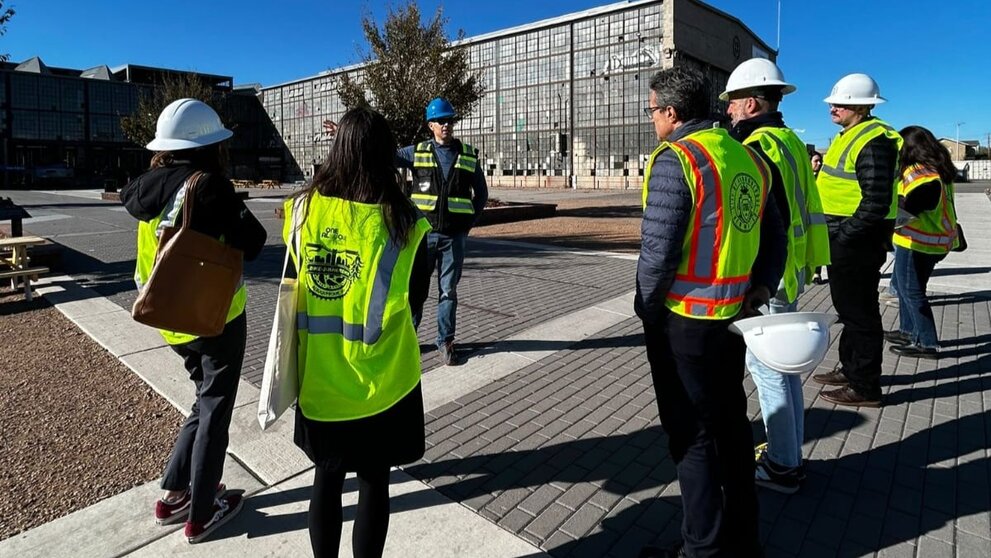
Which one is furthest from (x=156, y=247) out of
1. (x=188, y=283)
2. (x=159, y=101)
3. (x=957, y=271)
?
(x=159, y=101)

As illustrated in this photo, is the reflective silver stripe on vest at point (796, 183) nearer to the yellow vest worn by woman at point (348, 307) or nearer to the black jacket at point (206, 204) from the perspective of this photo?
the yellow vest worn by woman at point (348, 307)

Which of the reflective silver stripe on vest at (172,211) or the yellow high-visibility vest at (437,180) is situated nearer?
the reflective silver stripe on vest at (172,211)

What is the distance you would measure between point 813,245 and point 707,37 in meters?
55.3

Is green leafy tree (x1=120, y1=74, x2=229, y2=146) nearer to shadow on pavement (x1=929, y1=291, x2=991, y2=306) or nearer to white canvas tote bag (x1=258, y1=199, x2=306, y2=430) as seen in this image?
shadow on pavement (x1=929, y1=291, x2=991, y2=306)

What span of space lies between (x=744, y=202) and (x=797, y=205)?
2.21ft

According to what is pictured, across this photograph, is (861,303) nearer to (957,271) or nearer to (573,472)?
(573,472)

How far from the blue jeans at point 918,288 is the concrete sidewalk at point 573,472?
12.2 inches

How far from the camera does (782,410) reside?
9.57ft

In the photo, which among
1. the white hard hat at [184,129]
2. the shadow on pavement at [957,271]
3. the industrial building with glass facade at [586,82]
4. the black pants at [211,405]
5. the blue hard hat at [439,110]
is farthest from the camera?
the industrial building with glass facade at [586,82]

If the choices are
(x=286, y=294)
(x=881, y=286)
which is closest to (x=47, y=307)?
(x=286, y=294)

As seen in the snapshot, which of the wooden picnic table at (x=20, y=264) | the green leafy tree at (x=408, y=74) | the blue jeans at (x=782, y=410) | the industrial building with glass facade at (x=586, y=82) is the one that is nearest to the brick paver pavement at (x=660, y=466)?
the blue jeans at (x=782, y=410)

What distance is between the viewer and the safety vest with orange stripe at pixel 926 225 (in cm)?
505

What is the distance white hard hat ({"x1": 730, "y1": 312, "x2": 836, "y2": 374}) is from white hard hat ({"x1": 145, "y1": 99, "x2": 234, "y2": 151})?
7.43 feet

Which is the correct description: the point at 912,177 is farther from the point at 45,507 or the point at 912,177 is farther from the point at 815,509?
the point at 45,507
